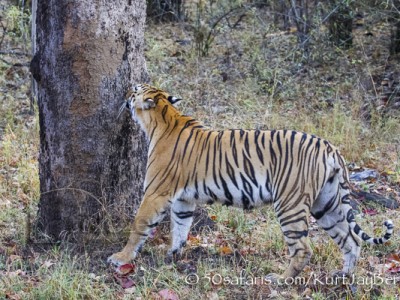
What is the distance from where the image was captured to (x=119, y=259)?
17.8ft

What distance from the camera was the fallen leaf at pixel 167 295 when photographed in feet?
15.7

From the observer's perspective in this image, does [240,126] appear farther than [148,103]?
Yes

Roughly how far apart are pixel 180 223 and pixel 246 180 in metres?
0.78

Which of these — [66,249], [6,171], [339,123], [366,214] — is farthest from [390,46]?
[66,249]

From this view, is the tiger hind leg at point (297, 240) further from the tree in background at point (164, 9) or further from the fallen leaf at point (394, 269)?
the tree in background at point (164, 9)

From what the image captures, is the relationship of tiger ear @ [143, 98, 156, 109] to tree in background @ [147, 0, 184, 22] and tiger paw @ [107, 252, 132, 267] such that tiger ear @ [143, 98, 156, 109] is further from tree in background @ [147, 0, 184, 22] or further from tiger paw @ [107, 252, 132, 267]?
tree in background @ [147, 0, 184, 22]

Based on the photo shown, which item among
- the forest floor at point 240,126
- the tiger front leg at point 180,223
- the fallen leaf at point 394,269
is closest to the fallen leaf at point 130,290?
the forest floor at point 240,126

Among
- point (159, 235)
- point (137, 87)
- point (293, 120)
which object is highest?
point (137, 87)

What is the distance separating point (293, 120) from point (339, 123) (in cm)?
57

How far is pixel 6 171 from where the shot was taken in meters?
7.63

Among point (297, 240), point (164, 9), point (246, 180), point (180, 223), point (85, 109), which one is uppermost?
point (164, 9)

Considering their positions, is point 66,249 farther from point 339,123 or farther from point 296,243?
point 339,123

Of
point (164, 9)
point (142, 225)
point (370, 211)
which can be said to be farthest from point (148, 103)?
point (164, 9)

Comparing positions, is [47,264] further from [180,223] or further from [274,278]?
[274,278]
